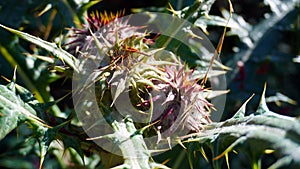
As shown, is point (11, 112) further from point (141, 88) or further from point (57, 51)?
point (141, 88)

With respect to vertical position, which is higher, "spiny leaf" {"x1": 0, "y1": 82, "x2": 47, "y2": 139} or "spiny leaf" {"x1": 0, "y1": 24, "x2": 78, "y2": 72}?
"spiny leaf" {"x1": 0, "y1": 24, "x2": 78, "y2": 72}

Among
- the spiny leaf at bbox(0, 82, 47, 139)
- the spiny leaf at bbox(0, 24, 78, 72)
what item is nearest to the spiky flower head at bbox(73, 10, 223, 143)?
the spiny leaf at bbox(0, 24, 78, 72)

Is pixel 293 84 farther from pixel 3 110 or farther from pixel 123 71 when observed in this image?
pixel 3 110

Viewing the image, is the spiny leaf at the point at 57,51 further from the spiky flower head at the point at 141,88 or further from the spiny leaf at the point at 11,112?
the spiny leaf at the point at 11,112

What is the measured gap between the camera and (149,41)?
5.18ft

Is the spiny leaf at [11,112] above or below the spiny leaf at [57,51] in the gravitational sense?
below

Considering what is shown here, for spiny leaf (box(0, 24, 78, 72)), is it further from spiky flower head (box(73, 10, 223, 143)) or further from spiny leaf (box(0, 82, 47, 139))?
spiny leaf (box(0, 82, 47, 139))

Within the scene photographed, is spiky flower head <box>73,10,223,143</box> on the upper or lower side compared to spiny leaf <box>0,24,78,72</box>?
lower

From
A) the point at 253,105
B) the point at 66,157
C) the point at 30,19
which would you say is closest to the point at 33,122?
the point at 66,157

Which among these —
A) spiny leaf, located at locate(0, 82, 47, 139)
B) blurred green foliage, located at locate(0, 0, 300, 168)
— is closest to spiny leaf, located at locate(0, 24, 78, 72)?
blurred green foliage, located at locate(0, 0, 300, 168)

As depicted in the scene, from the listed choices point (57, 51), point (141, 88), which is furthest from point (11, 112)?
point (141, 88)

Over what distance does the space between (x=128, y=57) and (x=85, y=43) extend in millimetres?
164

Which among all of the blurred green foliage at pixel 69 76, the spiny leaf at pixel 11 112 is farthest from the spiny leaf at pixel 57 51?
the spiny leaf at pixel 11 112

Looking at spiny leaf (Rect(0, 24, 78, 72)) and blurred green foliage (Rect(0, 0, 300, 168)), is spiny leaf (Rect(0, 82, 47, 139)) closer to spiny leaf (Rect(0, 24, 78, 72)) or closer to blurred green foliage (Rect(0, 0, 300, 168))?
blurred green foliage (Rect(0, 0, 300, 168))
